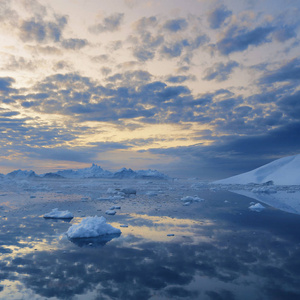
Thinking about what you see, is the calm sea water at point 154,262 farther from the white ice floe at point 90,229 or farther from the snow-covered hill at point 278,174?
the snow-covered hill at point 278,174

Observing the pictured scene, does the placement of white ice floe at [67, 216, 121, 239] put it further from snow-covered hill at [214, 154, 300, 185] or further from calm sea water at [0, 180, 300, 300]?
snow-covered hill at [214, 154, 300, 185]

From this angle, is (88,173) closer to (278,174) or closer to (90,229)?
(278,174)

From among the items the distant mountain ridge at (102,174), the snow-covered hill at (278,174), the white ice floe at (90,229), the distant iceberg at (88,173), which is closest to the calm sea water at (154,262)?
the white ice floe at (90,229)

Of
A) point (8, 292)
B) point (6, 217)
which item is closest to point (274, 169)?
point (6, 217)

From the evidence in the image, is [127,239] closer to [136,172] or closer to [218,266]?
[218,266]

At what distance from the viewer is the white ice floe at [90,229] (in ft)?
27.4

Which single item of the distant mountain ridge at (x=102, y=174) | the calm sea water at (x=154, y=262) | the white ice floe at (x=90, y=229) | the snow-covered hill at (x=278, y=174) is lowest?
the calm sea water at (x=154, y=262)

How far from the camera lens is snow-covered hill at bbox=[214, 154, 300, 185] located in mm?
44569

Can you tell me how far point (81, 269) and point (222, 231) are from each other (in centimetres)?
579

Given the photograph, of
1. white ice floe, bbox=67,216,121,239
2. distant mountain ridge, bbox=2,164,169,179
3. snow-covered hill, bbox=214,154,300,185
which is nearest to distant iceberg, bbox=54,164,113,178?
distant mountain ridge, bbox=2,164,169,179

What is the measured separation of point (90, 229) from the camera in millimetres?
8555

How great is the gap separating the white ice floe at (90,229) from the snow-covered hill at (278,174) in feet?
139

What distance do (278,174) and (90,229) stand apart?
1885 inches

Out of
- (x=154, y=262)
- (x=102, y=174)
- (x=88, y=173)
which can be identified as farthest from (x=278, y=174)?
(x=88, y=173)
